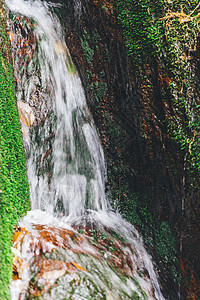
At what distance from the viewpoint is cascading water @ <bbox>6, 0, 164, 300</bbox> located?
9.59 feet

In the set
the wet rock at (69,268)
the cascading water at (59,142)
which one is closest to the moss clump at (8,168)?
the wet rock at (69,268)

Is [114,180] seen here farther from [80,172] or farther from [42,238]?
[42,238]

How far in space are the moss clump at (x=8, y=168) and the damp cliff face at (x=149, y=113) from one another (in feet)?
3.68

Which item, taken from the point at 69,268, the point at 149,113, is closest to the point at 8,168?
the point at 69,268

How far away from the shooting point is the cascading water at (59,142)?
2.92 meters

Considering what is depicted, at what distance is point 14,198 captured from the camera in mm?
2188

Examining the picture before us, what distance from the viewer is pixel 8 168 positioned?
223 cm

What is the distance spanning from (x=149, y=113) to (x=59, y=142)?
1054 mm

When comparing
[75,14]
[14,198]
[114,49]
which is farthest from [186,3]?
[14,198]

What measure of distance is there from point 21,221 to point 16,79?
4.89 ft

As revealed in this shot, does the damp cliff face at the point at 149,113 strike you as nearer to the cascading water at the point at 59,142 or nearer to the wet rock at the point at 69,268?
the cascading water at the point at 59,142

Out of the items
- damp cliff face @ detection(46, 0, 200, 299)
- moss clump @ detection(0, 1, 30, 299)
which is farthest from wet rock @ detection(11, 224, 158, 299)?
damp cliff face @ detection(46, 0, 200, 299)

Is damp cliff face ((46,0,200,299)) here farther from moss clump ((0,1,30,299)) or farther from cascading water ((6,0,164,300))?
moss clump ((0,1,30,299))

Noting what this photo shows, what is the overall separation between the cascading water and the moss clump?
26cm
